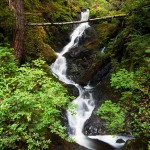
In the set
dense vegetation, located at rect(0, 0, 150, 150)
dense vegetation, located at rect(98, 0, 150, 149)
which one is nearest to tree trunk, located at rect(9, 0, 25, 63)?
dense vegetation, located at rect(0, 0, 150, 150)

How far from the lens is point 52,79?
9.19m

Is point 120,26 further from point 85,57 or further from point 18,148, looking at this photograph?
point 18,148

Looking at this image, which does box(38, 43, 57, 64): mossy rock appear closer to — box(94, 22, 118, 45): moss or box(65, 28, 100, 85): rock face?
box(65, 28, 100, 85): rock face

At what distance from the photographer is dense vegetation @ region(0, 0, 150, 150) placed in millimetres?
4344

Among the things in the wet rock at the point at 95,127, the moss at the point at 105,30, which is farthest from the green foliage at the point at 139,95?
the moss at the point at 105,30

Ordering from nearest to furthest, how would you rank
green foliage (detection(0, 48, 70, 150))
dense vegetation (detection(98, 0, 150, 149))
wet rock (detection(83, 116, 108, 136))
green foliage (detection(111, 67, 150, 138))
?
green foliage (detection(0, 48, 70, 150))
green foliage (detection(111, 67, 150, 138))
dense vegetation (detection(98, 0, 150, 149))
wet rock (detection(83, 116, 108, 136))

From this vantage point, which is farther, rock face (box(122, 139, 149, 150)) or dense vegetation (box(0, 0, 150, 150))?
rock face (box(122, 139, 149, 150))

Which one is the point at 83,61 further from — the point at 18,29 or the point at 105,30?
the point at 18,29

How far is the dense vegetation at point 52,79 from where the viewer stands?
4344 mm

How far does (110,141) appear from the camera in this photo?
27.3ft

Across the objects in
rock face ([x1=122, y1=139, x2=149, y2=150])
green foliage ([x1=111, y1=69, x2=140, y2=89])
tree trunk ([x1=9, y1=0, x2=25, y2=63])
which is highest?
tree trunk ([x1=9, y1=0, x2=25, y2=63])

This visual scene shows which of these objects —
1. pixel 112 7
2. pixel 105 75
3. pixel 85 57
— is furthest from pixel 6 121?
pixel 112 7

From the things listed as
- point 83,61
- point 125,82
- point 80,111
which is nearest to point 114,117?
point 125,82

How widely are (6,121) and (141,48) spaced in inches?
212
